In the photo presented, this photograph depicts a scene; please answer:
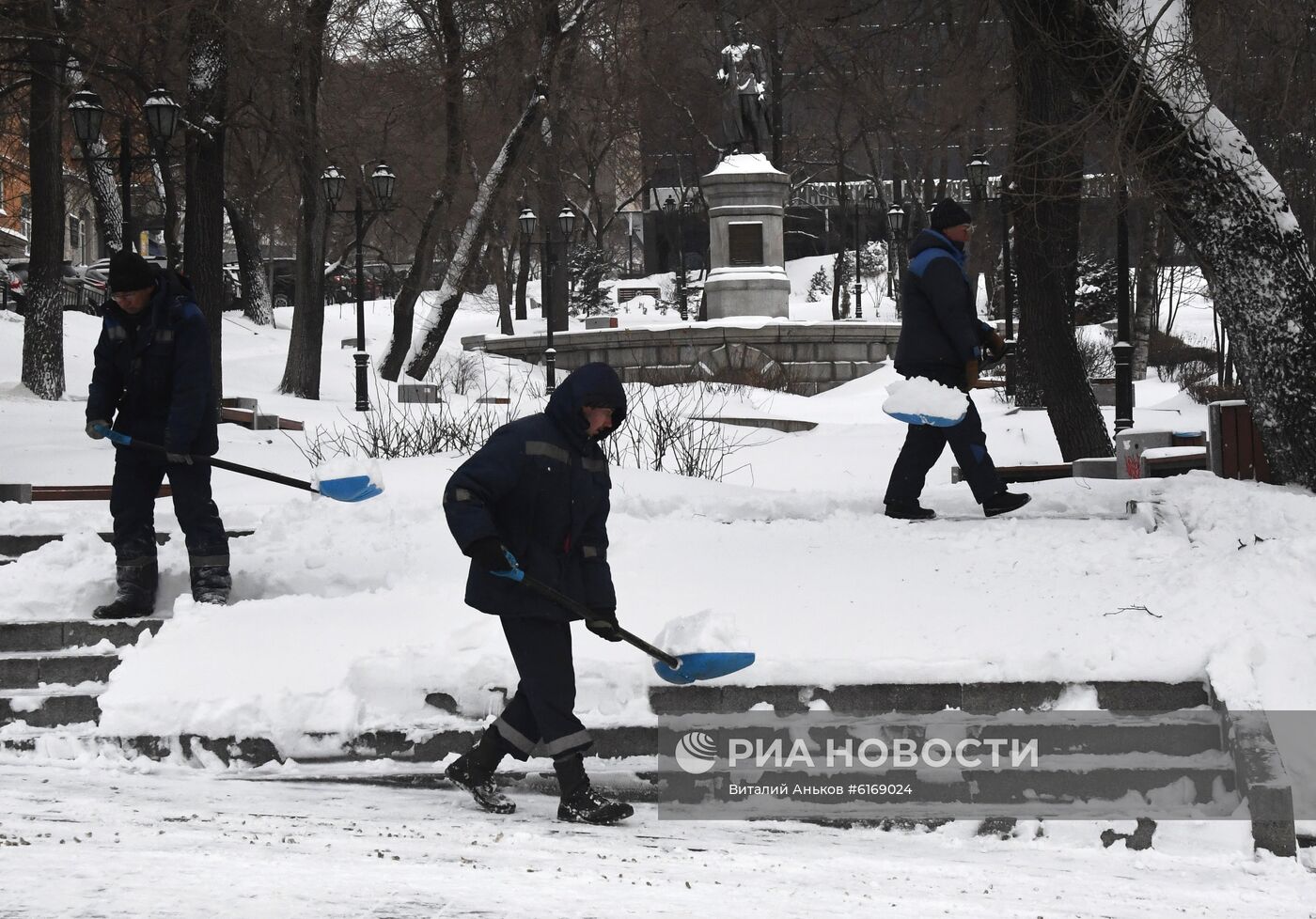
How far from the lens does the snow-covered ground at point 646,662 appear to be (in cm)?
452

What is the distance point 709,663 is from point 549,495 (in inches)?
39.4

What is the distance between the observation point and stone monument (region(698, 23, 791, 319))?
29.4 metres

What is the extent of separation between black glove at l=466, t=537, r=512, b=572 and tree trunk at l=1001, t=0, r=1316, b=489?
4.98 m

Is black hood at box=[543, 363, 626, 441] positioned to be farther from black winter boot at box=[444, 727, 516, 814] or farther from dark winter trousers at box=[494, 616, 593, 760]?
black winter boot at box=[444, 727, 516, 814]

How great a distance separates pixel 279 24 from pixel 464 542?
13.3 meters

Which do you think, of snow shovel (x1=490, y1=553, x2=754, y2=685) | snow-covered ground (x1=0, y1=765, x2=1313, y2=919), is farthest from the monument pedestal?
snow-covered ground (x1=0, y1=765, x2=1313, y2=919)

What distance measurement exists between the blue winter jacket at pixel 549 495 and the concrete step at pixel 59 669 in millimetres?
2599

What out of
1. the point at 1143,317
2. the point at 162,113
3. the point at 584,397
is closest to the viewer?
the point at 584,397

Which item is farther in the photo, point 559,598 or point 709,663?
point 709,663

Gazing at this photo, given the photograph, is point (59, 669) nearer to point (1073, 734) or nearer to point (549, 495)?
point (549, 495)

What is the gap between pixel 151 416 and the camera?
7.42 m

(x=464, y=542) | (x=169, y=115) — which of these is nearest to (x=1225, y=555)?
(x=464, y=542)

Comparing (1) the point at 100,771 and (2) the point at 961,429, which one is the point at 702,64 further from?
(1) the point at 100,771

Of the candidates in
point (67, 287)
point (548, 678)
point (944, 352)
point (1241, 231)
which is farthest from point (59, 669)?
point (67, 287)
